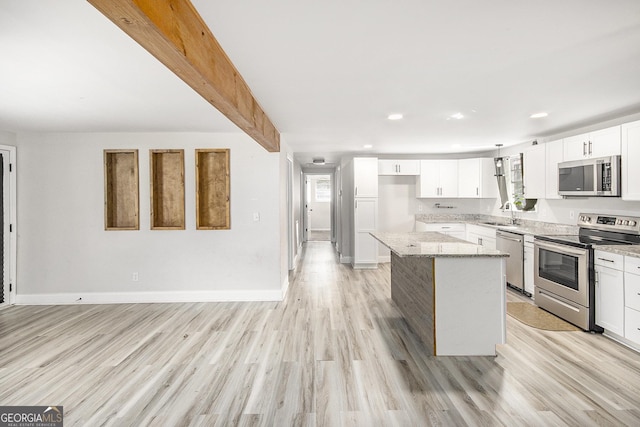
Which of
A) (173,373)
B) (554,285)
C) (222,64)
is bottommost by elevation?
(173,373)

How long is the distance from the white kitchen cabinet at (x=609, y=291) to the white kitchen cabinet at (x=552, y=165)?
55.6 inches

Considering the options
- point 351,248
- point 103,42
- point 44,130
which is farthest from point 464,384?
point 44,130

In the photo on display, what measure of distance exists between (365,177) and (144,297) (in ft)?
14.0

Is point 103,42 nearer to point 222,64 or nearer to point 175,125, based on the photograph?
point 222,64

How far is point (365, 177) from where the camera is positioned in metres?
6.46

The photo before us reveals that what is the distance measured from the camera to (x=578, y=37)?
1940mm

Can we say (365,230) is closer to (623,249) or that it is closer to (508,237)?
(508,237)

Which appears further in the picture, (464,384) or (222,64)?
(464,384)

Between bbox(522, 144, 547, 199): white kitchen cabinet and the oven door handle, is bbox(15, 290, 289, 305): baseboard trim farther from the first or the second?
bbox(522, 144, 547, 199): white kitchen cabinet

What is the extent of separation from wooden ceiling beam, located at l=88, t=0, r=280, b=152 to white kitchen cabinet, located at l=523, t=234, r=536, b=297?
398 centimetres

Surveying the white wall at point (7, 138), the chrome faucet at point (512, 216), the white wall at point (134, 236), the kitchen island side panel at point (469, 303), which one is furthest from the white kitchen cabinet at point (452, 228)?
the white wall at point (7, 138)

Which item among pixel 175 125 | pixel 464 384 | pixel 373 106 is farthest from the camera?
pixel 175 125

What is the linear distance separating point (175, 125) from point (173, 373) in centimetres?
283

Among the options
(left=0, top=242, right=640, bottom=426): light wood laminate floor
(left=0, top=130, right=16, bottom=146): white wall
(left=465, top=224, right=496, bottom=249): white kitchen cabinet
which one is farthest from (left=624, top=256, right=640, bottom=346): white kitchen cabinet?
(left=0, top=130, right=16, bottom=146): white wall
